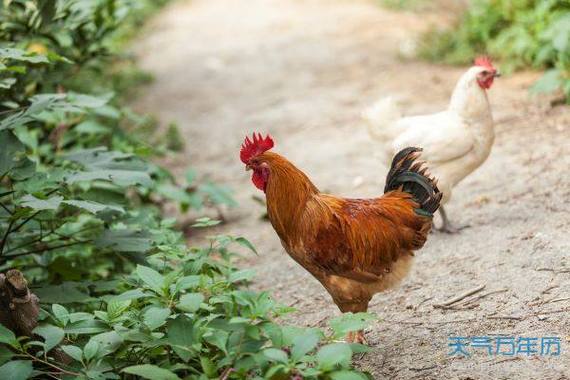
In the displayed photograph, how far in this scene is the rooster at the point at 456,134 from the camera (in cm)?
502

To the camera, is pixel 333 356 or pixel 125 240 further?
pixel 125 240

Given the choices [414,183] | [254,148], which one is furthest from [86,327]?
[414,183]

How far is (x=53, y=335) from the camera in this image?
3.13 meters

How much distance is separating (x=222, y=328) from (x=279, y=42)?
1035 centimetres

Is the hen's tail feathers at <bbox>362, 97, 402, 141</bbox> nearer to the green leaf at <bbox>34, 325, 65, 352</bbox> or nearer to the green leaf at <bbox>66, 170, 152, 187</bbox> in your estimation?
the green leaf at <bbox>66, 170, 152, 187</bbox>

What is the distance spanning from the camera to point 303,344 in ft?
9.45

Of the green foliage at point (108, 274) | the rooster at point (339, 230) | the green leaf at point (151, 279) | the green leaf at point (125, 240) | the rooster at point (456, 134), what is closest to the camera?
the green foliage at point (108, 274)

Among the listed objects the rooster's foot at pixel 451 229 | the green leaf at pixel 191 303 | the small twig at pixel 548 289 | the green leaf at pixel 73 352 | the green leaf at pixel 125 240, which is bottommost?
the rooster's foot at pixel 451 229

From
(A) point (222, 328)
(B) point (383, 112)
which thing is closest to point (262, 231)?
(B) point (383, 112)

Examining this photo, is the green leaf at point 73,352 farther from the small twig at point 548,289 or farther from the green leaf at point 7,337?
the small twig at point 548,289

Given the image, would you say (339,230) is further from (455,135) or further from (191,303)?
(455,135)

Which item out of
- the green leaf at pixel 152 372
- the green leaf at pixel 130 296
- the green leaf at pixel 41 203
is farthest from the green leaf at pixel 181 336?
the green leaf at pixel 41 203

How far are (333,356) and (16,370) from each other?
4.17 feet

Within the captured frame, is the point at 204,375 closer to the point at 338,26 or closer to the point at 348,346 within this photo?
the point at 348,346
